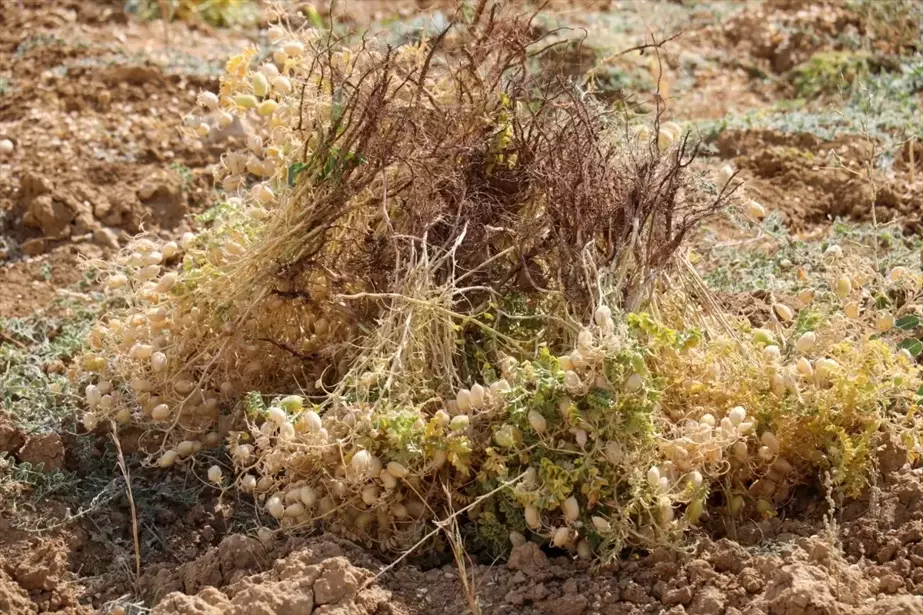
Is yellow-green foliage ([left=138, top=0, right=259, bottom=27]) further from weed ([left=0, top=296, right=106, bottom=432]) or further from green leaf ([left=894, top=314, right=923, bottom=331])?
green leaf ([left=894, top=314, right=923, bottom=331])

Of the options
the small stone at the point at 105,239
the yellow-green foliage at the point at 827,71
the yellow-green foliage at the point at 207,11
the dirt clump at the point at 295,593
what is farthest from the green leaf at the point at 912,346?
the yellow-green foliage at the point at 207,11

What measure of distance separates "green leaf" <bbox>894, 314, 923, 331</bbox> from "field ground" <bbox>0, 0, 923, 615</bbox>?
0.88 feet

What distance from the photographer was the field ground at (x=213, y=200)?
2.82 metres

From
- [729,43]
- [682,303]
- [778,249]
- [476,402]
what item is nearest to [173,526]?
[476,402]

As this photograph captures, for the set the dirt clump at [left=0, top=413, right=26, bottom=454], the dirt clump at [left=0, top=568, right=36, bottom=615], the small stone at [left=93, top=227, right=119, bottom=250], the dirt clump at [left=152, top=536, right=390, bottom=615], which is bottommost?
the dirt clump at [left=0, top=568, right=36, bottom=615]

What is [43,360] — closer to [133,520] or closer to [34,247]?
[34,247]

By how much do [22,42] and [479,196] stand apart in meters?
3.51

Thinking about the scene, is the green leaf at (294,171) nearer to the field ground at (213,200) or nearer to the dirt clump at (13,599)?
the field ground at (213,200)

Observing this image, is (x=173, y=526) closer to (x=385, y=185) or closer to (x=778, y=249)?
(x=385, y=185)

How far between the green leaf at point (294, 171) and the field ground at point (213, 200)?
48 centimetres

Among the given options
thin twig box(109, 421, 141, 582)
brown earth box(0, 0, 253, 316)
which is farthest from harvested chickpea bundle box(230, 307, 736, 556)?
brown earth box(0, 0, 253, 316)

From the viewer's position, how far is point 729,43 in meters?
6.57

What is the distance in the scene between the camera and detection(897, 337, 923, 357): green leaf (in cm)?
333

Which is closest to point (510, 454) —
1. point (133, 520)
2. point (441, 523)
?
point (441, 523)
